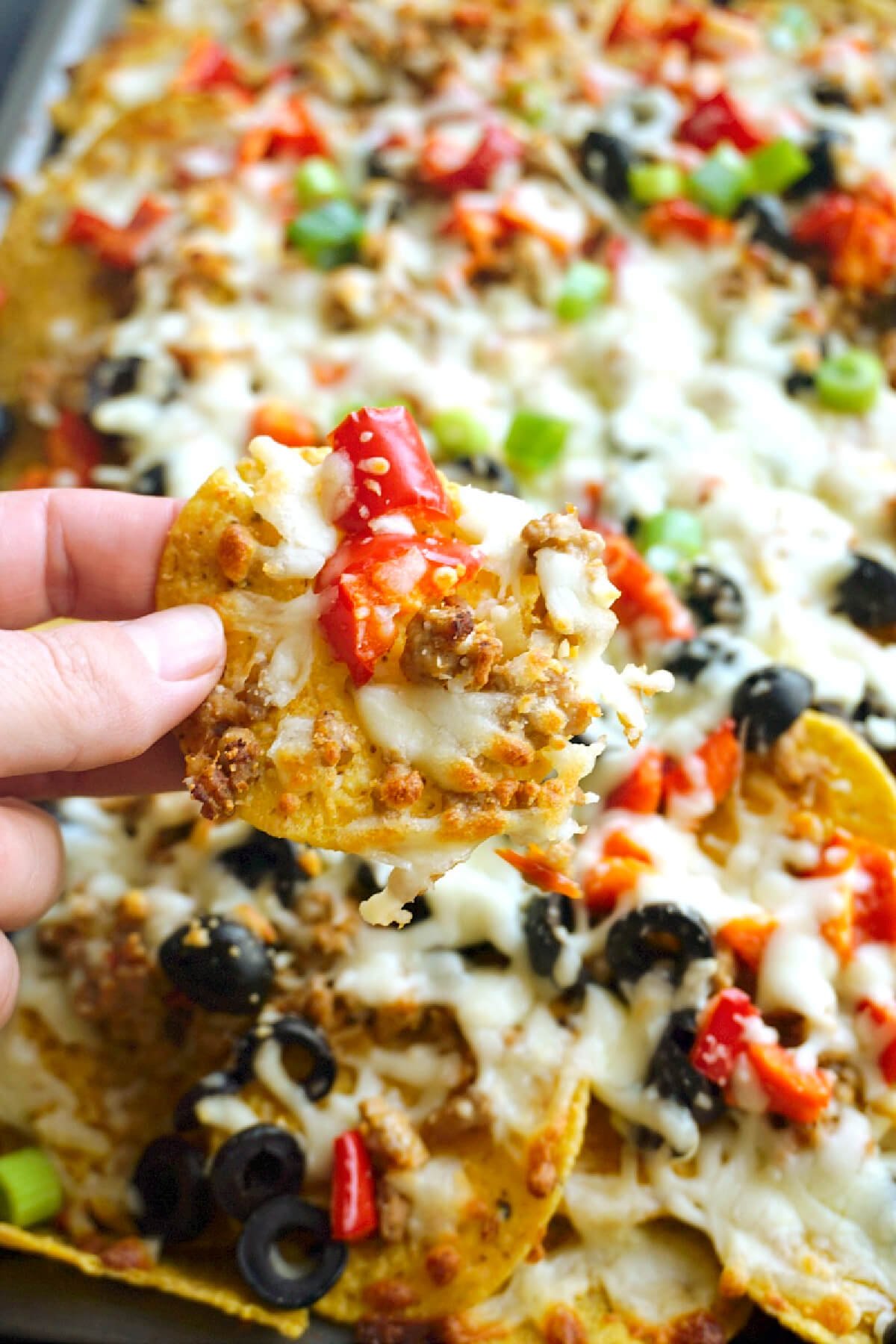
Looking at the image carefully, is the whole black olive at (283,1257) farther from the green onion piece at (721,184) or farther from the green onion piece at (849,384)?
the green onion piece at (721,184)

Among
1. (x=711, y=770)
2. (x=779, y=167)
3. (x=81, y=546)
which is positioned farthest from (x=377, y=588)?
(x=779, y=167)

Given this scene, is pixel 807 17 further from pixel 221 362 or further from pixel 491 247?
pixel 221 362

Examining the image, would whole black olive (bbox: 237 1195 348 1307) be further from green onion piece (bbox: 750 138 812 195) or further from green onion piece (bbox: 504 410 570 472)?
green onion piece (bbox: 750 138 812 195)

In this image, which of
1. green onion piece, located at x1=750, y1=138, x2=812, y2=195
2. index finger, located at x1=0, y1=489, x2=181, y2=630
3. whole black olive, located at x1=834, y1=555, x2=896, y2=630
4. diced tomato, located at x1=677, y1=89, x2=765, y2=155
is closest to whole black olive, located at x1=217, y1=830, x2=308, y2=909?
index finger, located at x1=0, y1=489, x2=181, y2=630

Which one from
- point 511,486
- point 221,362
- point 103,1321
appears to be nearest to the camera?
point 103,1321

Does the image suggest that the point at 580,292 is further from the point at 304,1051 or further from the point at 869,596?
the point at 304,1051

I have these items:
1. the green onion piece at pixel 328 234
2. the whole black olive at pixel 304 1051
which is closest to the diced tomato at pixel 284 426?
the green onion piece at pixel 328 234

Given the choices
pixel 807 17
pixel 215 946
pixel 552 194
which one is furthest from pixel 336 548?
pixel 807 17
